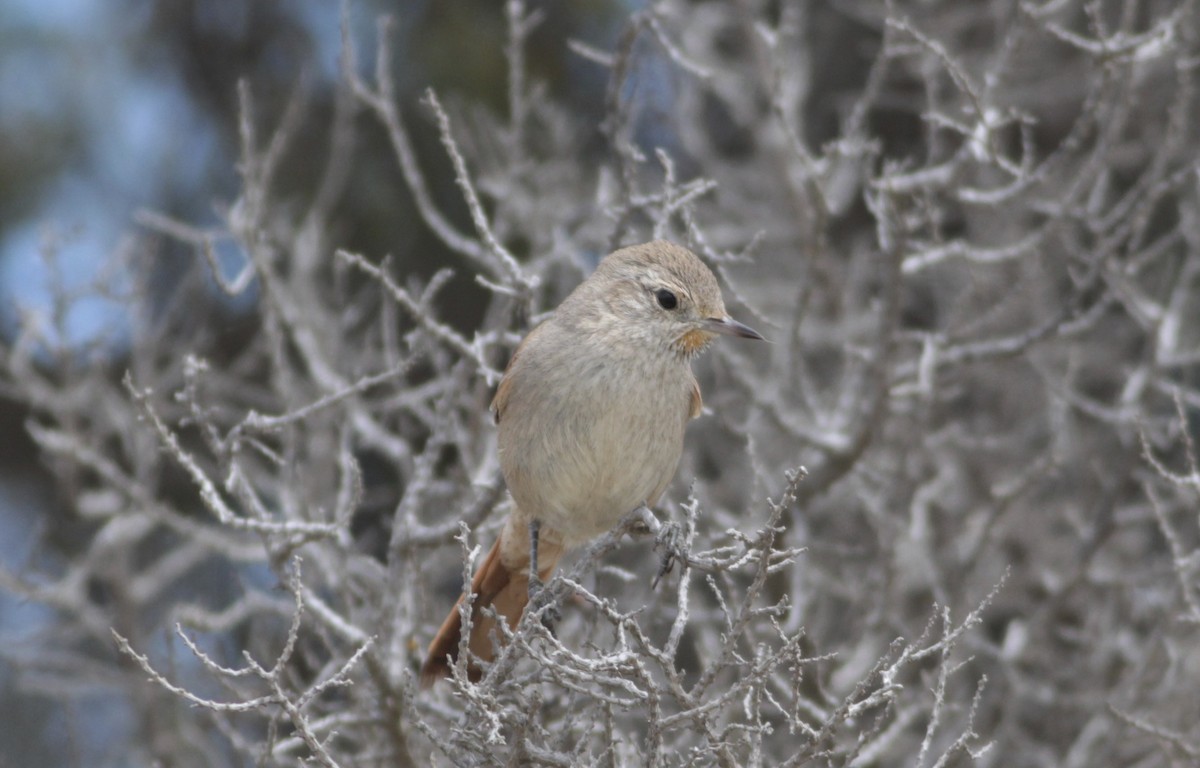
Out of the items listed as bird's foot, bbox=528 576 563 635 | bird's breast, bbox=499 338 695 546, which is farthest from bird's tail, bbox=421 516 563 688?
bird's breast, bbox=499 338 695 546

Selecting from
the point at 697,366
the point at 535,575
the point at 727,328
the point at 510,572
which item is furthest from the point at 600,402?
the point at 697,366

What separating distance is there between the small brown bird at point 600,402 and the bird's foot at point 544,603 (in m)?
0.02

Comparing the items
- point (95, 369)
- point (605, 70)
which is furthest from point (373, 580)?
point (605, 70)

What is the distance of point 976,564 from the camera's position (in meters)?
5.38

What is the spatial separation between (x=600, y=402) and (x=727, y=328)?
0.49 m

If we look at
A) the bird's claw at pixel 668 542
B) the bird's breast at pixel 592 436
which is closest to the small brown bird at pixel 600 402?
the bird's breast at pixel 592 436

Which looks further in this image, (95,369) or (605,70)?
(605,70)

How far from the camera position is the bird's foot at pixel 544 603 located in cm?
381

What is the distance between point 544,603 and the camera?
13.9 feet

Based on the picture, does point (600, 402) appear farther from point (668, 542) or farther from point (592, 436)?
point (668, 542)

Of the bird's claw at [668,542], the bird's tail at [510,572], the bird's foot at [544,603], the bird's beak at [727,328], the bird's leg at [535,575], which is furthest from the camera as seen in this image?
the bird's tail at [510,572]

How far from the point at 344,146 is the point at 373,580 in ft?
8.71

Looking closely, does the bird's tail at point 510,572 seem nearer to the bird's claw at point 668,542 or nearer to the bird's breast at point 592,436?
the bird's breast at point 592,436

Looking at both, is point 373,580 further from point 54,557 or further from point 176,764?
point 54,557
